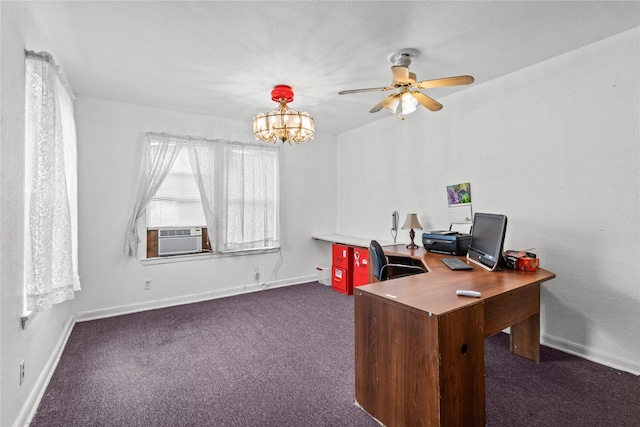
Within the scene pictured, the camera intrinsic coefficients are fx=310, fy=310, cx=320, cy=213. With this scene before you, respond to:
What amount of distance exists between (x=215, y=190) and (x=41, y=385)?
266 centimetres

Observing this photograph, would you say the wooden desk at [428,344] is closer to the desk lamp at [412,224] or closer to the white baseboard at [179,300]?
the desk lamp at [412,224]

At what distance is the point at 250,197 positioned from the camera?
451cm

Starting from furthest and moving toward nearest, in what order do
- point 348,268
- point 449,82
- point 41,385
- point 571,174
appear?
point 348,268, point 571,174, point 449,82, point 41,385

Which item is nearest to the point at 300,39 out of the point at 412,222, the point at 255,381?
the point at 412,222

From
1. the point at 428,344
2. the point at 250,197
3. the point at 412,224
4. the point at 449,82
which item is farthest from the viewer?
A: the point at 250,197

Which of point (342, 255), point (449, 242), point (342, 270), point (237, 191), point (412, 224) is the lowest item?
point (342, 270)

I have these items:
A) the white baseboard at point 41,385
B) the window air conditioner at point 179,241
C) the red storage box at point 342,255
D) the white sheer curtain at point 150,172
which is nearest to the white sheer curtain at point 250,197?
the window air conditioner at point 179,241

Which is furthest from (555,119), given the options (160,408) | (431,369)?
(160,408)

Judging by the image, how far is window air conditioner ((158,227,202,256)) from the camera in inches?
156

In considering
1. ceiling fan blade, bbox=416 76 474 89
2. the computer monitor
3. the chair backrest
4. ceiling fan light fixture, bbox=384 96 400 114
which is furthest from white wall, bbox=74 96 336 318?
the computer monitor

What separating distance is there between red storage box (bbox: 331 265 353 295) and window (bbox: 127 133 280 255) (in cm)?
102

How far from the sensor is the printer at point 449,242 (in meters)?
3.00

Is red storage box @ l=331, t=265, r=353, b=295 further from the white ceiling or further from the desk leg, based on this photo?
the white ceiling

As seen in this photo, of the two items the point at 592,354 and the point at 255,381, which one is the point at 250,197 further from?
the point at 592,354
